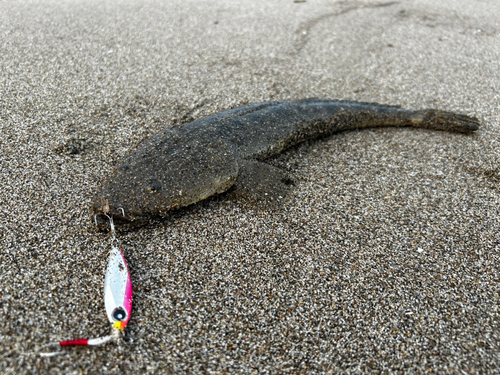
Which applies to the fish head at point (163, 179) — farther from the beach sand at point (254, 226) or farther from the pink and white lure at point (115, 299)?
the pink and white lure at point (115, 299)

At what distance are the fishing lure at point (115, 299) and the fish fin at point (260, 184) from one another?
3.64 ft

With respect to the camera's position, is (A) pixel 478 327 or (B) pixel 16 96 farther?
(B) pixel 16 96

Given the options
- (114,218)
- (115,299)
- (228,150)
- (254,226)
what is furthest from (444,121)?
(115,299)

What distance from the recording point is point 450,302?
91.7 inches

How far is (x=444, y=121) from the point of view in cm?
401

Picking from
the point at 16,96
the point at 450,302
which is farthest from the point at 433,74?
the point at 16,96

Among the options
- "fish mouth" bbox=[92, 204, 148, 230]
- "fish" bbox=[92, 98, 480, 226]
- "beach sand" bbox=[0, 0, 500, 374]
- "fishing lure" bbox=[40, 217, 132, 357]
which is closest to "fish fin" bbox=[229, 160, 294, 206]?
"fish" bbox=[92, 98, 480, 226]

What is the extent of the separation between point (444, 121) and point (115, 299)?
3.84 meters

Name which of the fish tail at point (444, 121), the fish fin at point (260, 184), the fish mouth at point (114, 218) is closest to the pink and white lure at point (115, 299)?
the fish mouth at point (114, 218)

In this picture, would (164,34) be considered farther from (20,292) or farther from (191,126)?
(20,292)

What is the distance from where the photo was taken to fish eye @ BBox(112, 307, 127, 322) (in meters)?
2.04

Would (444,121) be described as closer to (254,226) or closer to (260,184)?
(260,184)

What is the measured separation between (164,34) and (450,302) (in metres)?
5.27

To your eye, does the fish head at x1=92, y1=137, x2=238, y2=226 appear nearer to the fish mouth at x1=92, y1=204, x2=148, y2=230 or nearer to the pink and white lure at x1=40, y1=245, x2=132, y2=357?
the fish mouth at x1=92, y1=204, x2=148, y2=230
